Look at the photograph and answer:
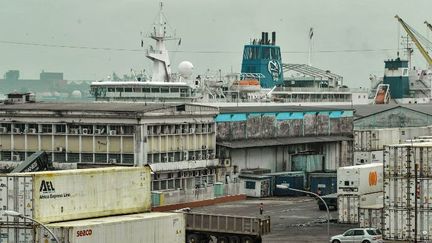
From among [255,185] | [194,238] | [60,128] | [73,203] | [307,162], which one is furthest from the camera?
[307,162]

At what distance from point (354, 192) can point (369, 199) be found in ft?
3.97

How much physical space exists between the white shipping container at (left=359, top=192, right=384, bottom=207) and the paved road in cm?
195

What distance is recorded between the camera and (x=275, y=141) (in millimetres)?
92312

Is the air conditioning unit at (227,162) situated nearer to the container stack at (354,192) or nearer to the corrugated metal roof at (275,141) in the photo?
the corrugated metal roof at (275,141)

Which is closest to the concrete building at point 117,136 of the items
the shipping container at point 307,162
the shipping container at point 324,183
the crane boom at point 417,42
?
the shipping container at point 324,183

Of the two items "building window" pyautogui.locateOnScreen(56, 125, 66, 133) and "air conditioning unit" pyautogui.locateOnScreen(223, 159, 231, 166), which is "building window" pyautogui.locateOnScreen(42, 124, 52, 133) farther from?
"air conditioning unit" pyautogui.locateOnScreen(223, 159, 231, 166)

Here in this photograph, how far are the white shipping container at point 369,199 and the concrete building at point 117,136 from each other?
1696 centimetres

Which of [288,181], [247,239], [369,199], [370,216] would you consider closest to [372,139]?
[288,181]

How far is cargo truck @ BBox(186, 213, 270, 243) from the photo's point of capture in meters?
56.4

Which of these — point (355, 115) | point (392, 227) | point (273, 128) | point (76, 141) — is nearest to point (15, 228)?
point (392, 227)

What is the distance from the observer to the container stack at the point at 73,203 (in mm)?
46094

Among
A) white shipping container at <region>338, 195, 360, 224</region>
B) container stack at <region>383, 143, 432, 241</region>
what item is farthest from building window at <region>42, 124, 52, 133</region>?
container stack at <region>383, 143, 432, 241</region>

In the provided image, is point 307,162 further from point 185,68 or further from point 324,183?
point 185,68

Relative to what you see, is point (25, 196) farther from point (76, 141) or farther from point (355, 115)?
point (355, 115)
